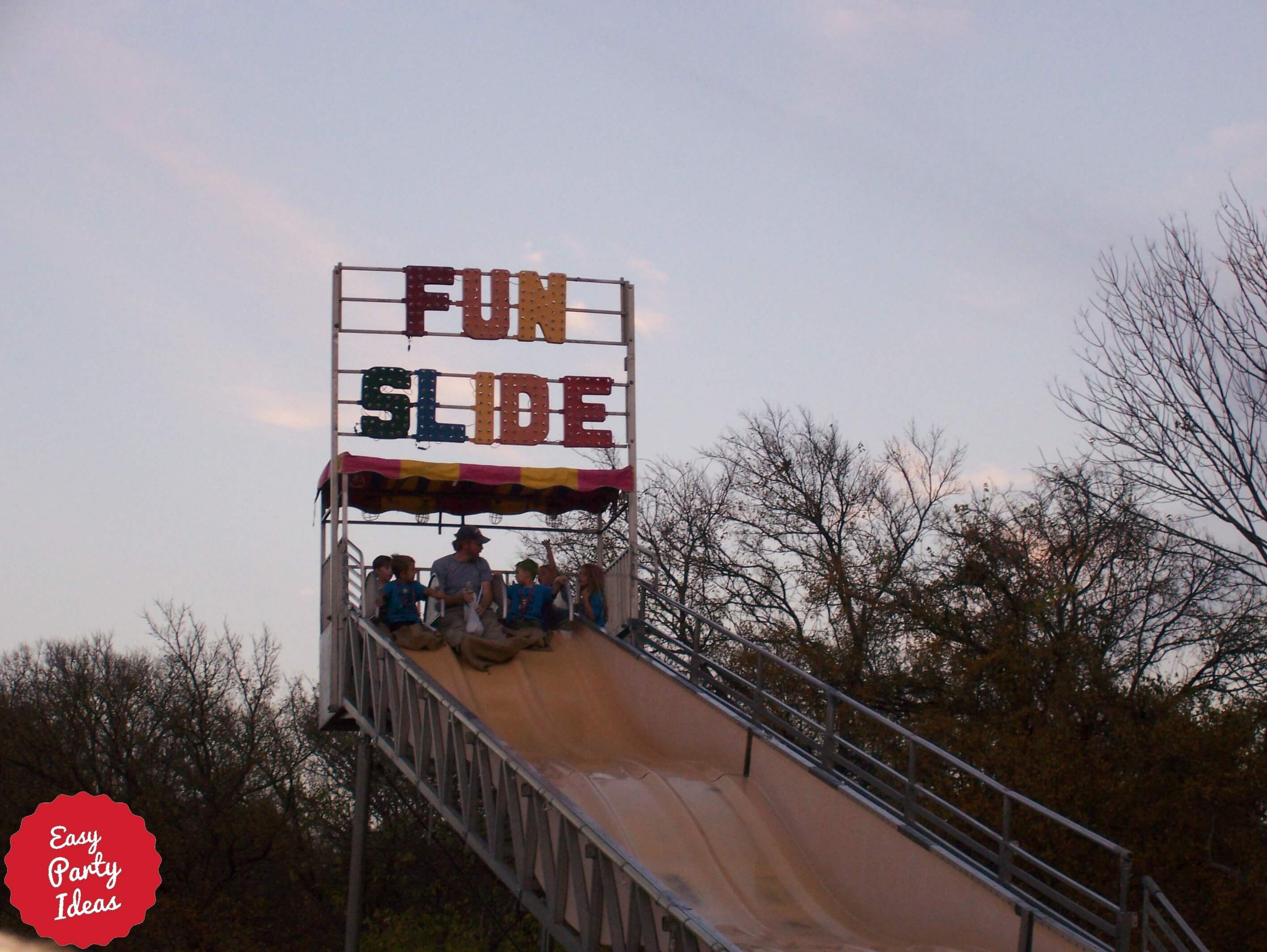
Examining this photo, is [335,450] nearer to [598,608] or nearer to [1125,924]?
[598,608]

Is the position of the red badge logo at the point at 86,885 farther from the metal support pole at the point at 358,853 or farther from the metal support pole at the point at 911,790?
the metal support pole at the point at 911,790

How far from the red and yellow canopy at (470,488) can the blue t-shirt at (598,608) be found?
1390 millimetres

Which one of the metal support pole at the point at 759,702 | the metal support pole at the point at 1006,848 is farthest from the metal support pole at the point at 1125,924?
the metal support pole at the point at 759,702

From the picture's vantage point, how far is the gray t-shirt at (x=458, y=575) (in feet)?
56.4

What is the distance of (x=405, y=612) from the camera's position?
A: 16625mm

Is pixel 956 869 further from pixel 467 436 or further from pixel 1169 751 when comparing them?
pixel 1169 751

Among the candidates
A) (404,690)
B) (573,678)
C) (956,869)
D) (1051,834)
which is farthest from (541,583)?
(1051,834)

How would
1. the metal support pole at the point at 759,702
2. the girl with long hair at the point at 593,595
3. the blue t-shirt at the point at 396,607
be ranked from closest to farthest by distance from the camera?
the metal support pole at the point at 759,702
the blue t-shirt at the point at 396,607
the girl with long hair at the point at 593,595

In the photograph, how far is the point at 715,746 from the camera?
46.7 feet

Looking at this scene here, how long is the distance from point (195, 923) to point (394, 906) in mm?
5459

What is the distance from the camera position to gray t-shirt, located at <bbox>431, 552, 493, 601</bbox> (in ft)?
56.4

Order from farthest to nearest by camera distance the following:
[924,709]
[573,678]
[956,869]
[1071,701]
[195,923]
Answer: [195,923] → [924,709] → [1071,701] → [573,678] → [956,869]

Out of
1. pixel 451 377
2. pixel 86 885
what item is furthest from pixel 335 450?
pixel 86 885

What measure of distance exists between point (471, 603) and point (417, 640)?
1.00m
